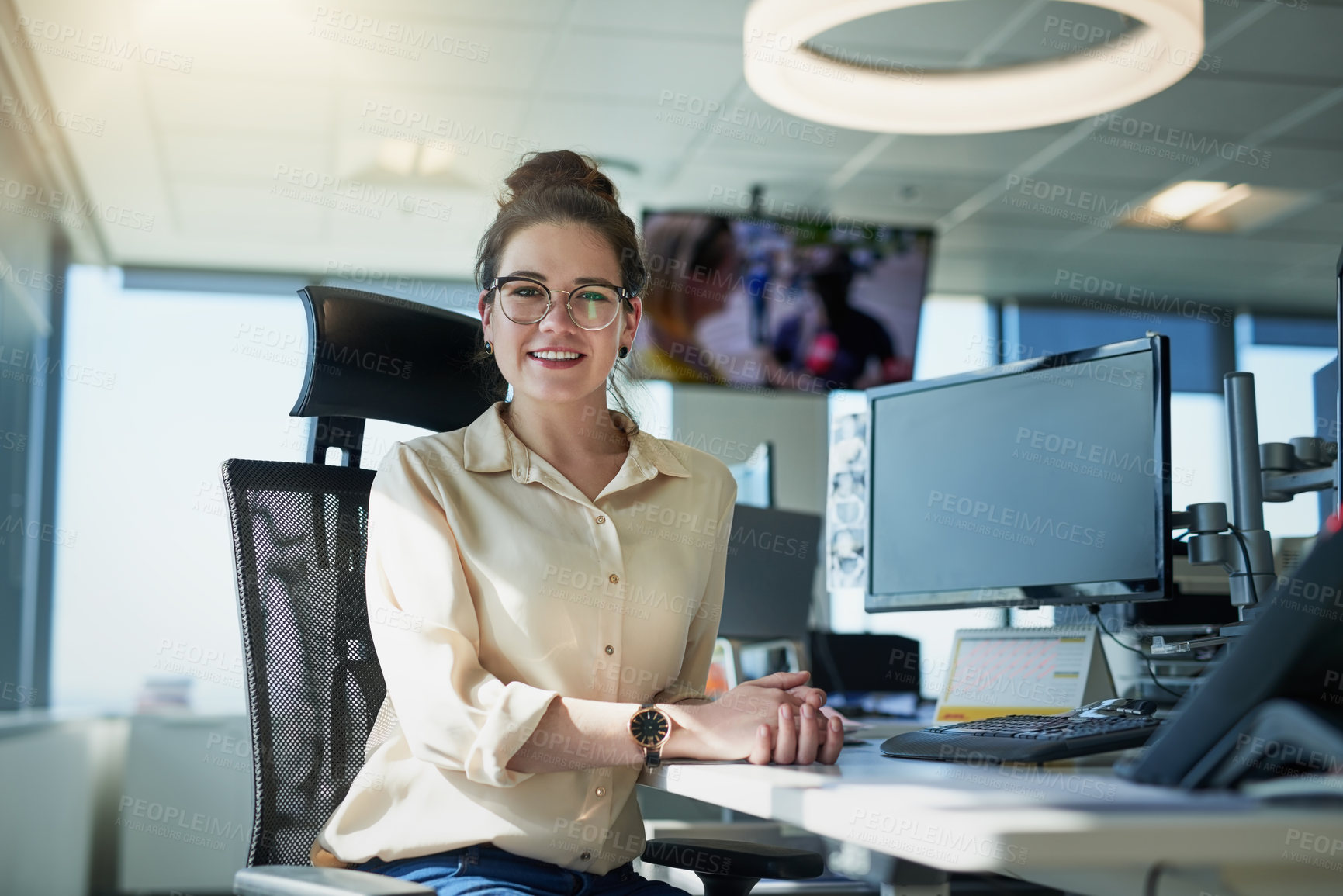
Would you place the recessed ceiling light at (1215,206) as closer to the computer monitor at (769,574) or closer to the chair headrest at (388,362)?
the computer monitor at (769,574)

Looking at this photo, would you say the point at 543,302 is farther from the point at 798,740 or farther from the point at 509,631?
the point at 798,740

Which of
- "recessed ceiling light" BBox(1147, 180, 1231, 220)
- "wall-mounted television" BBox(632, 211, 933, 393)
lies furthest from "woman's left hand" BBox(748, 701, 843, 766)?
"recessed ceiling light" BBox(1147, 180, 1231, 220)

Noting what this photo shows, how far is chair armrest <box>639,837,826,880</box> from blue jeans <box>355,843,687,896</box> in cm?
11

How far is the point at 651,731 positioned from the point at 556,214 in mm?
715

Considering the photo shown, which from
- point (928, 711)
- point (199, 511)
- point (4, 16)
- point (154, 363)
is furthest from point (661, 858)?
point (154, 363)

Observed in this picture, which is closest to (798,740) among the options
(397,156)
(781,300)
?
(397,156)

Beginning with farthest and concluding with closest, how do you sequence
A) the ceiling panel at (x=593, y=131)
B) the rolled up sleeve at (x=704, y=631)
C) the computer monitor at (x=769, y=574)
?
the ceiling panel at (x=593, y=131) < the computer monitor at (x=769, y=574) < the rolled up sleeve at (x=704, y=631)

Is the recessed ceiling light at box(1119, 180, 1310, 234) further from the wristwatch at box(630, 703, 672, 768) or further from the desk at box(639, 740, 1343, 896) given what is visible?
the desk at box(639, 740, 1343, 896)

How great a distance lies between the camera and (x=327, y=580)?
159 centimetres

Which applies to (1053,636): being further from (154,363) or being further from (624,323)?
(154,363)

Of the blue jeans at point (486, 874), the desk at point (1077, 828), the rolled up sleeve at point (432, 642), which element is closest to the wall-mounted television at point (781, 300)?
the rolled up sleeve at point (432, 642)

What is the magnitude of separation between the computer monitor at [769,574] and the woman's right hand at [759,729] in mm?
1508

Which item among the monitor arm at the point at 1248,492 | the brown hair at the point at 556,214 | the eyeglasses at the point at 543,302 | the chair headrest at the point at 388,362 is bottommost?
the monitor arm at the point at 1248,492

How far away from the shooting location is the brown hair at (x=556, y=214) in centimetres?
163
